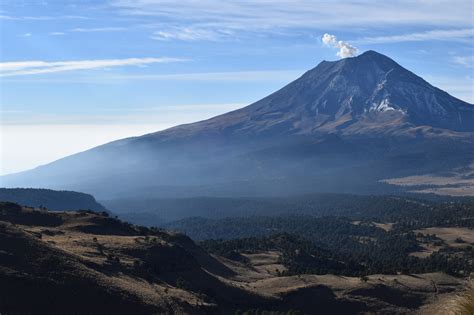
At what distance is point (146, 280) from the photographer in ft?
224

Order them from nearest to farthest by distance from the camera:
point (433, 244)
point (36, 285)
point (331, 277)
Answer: point (36, 285)
point (331, 277)
point (433, 244)

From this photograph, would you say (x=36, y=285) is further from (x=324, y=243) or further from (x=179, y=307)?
(x=324, y=243)

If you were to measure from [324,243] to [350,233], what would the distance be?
1740 cm

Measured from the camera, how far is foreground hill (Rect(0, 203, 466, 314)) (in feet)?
177

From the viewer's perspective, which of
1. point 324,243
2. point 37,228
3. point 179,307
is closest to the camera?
point 179,307

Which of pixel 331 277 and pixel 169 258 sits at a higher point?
pixel 169 258

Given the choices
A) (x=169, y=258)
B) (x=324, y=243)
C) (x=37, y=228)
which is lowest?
(x=324, y=243)

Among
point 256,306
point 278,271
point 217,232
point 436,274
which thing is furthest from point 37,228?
point 217,232

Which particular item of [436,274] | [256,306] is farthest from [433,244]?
[256,306]

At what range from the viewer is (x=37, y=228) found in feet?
262

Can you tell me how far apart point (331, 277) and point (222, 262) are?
18982 mm

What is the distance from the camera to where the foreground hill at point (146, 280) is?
2126 inches

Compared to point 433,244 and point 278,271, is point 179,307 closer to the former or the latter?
point 278,271

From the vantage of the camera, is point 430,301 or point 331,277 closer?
point 430,301
